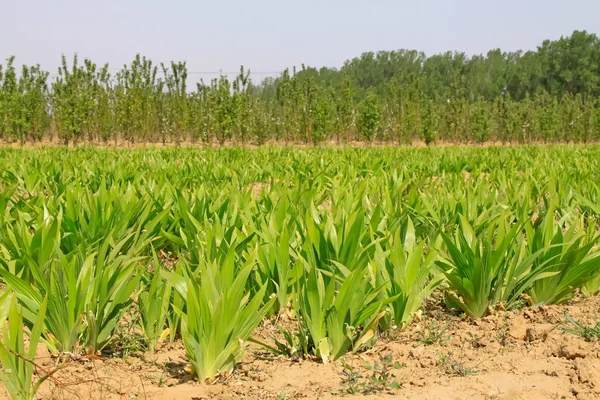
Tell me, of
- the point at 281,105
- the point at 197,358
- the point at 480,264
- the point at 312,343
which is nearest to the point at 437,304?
the point at 480,264

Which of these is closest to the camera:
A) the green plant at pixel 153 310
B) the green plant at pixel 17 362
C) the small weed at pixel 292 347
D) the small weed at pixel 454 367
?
the green plant at pixel 17 362

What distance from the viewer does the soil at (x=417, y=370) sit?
201 cm

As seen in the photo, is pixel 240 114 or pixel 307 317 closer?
pixel 307 317

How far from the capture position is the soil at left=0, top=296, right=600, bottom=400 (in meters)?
2.01

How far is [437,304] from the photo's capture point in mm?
3098

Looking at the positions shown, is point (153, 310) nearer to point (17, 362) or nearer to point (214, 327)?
point (214, 327)

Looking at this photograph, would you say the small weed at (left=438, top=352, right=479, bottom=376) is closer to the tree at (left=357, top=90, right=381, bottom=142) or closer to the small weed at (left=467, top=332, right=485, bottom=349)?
the small weed at (left=467, top=332, right=485, bottom=349)

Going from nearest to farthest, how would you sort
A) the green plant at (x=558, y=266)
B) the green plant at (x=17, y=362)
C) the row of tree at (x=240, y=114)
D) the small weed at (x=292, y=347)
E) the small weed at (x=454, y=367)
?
the green plant at (x=17, y=362) → the small weed at (x=454, y=367) → the small weed at (x=292, y=347) → the green plant at (x=558, y=266) → the row of tree at (x=240, y=114)

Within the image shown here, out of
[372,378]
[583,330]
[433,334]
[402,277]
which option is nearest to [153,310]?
[372,378]

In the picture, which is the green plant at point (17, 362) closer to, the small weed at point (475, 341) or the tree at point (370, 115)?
the small weed at point (475, 341)

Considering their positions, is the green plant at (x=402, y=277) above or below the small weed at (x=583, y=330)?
above

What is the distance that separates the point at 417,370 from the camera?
2.22 m

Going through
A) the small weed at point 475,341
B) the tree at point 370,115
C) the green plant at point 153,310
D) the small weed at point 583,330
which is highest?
the tree at point 370,115

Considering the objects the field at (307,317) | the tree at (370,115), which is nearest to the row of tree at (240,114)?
the tree at (370,115)
